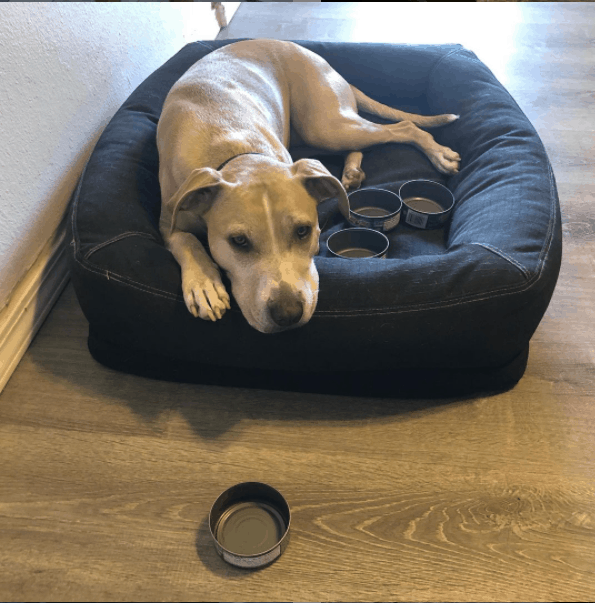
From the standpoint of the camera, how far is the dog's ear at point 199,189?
1709mm

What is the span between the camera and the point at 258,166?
1.86 m

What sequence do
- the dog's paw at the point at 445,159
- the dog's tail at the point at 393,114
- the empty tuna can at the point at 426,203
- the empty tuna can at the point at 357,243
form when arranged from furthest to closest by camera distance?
the dog's tail at the point at 393,114, the dog's paw at the point at 445,159, the empty tuna can at the point at 426,203, the empty tuna can at the point at 357,243

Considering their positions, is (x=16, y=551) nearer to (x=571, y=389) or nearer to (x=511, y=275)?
(x=511, y=275)

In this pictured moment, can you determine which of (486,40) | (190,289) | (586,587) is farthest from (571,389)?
(486,40)

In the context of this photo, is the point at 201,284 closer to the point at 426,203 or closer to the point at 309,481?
the point at 309,481

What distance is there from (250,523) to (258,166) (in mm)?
1189

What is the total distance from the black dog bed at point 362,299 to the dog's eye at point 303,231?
6.7 inches

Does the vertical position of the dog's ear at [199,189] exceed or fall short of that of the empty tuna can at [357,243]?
it exceeds it

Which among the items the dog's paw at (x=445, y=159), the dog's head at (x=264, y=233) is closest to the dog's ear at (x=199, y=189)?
the dog's head at (x=264, y=233)

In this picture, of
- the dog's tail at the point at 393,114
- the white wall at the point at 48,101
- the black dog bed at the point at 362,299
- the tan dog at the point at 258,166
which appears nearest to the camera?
the tan dog at the point at 258,166

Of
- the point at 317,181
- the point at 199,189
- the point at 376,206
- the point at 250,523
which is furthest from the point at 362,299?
the point at 376,206

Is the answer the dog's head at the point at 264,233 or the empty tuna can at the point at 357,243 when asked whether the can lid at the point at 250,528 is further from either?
the empty tuna can at the point at 357,243

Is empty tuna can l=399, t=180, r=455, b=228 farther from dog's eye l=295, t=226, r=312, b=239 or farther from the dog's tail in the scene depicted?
dog's eye l=295, t=226, r=312, b=239

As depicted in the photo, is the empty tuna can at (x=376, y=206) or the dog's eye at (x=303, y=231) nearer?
the dog's eye at (x=303, y=231)
